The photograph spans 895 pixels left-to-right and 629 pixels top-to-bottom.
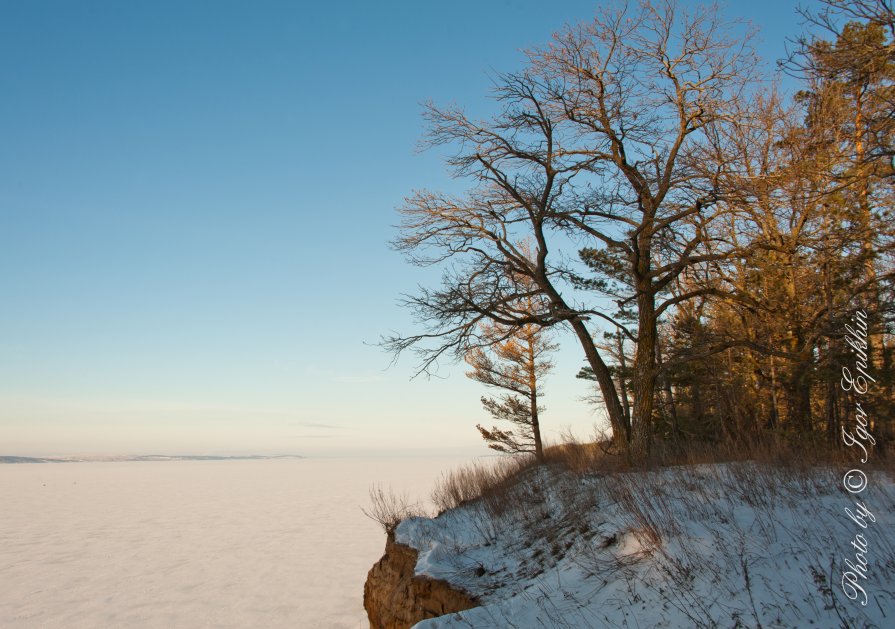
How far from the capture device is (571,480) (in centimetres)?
1067

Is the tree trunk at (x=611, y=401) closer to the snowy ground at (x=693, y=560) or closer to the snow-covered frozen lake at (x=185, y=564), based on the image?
the snowy ground at (x=693, y=560)

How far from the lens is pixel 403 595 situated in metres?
8.34

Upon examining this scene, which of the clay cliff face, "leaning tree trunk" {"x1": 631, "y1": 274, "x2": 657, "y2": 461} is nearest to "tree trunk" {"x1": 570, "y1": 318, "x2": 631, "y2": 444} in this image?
"leaning tree trunk" {"x1": 631, "y1": 274, "x2": 657, "y2": 461}

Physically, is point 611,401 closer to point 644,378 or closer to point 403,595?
point 644,378

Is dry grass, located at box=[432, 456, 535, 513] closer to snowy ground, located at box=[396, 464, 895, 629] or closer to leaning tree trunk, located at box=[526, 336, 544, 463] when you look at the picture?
snowy ground, located at box=[396, 464, 895, 629]

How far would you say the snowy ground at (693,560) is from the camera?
160 inches

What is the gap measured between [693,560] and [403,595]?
194 inches

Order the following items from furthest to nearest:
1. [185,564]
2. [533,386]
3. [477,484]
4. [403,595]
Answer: [533,386]
[185,564]
[477,484]
[403,595]

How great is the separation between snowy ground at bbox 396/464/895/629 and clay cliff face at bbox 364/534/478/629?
0.65 feet

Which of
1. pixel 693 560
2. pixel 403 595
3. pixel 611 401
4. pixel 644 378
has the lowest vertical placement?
pixel 403 595

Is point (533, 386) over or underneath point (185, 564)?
over

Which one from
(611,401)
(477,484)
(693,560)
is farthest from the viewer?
(477,484)

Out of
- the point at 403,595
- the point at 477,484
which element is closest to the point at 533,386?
the point at 477,484

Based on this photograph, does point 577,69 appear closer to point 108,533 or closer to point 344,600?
point 344,600
